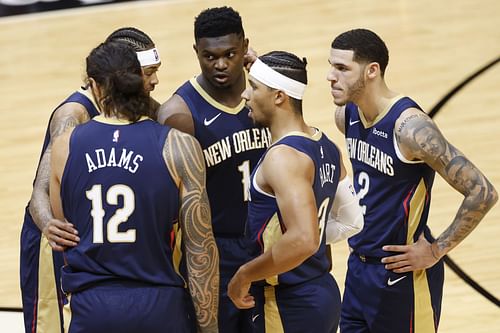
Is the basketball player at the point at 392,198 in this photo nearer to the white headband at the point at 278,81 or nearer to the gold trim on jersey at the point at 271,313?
the white headband at the point at 278,81

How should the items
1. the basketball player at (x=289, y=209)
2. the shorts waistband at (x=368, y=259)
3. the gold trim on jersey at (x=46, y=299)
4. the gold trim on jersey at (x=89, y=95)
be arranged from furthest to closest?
the gold trim on jersey at (x=46, y=299)
the gold trim on jersey at (x=89, y=95)
the shorts waistband at (x=368, y=259)
the basketball player at (x=289, y=209)

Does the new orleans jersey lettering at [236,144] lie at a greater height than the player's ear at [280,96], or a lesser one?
lesser

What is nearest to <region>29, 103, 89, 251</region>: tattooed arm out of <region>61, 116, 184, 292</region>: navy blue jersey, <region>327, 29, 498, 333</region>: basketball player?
<region>61, 116, 184, 292</region>: navy blue jersey

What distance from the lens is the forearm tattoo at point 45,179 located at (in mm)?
5336

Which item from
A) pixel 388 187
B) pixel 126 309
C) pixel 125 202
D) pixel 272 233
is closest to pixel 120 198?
pixel 125 202

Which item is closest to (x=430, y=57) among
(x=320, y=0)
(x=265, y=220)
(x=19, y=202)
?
(x=320, y=0)

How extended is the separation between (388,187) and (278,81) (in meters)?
0.89

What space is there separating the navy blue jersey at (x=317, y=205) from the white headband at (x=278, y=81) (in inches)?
7.8

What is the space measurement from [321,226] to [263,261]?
1.23 feet

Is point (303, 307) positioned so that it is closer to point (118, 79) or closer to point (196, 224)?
point (196, 224)

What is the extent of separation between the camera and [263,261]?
16.0ft

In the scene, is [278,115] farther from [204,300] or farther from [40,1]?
[40,1]

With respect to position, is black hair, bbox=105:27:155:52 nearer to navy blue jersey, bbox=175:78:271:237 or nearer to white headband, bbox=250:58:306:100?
navy blue jersey, bbox=175:78:271:237

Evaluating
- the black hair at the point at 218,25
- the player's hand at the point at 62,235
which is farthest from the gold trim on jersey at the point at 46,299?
the black hair at the point at 218,25
